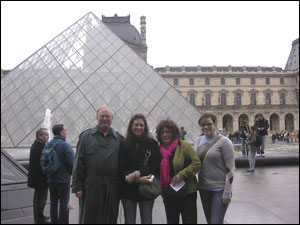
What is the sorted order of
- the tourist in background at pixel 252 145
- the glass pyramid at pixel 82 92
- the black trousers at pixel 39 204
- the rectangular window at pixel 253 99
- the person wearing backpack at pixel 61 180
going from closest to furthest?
the person wearing backpack at pixel 61 180 → the black trousers at pixel 39 204 → the tourist in background at pixel 252 145 → the glass pyramid at pixel 82 92 → the rectangular window at pixel 253 99

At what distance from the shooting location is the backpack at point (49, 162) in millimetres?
2842

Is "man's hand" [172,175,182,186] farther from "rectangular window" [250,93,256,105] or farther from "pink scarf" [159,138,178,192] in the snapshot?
"rectangular window" [250,93,256,105]

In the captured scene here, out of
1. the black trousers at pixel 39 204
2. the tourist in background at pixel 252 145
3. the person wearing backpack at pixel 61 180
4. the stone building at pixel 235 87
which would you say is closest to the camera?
the person wearing backpack at pixel 61 180

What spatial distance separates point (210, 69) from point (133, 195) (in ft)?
166

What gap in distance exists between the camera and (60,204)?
2.89m

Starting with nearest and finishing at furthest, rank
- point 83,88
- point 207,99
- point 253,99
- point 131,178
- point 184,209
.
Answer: point 131,178, point 184,209, point 83,88, point 207,99, point 253,99

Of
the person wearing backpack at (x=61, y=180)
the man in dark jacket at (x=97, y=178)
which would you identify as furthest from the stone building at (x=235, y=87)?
the man in dark jacket at (x=97, y=178)

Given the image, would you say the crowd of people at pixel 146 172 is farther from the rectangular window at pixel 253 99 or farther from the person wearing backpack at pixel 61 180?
the rectangular window at pixel 253 99

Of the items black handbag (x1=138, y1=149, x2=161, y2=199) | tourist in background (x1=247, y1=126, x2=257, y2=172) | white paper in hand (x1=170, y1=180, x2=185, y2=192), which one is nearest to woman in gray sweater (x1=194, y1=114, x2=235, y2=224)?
white paper in hand (x1=170, y1=180, x2=185, y2=192)

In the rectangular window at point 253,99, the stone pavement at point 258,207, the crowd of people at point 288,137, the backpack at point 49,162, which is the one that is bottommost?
the crowd of people at point 288,137

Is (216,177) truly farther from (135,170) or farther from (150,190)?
(135,170)

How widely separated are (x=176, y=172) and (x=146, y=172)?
25 centimetres

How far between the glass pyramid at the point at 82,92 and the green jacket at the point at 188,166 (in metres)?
7.88

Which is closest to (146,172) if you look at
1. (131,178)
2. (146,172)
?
(146,172)
